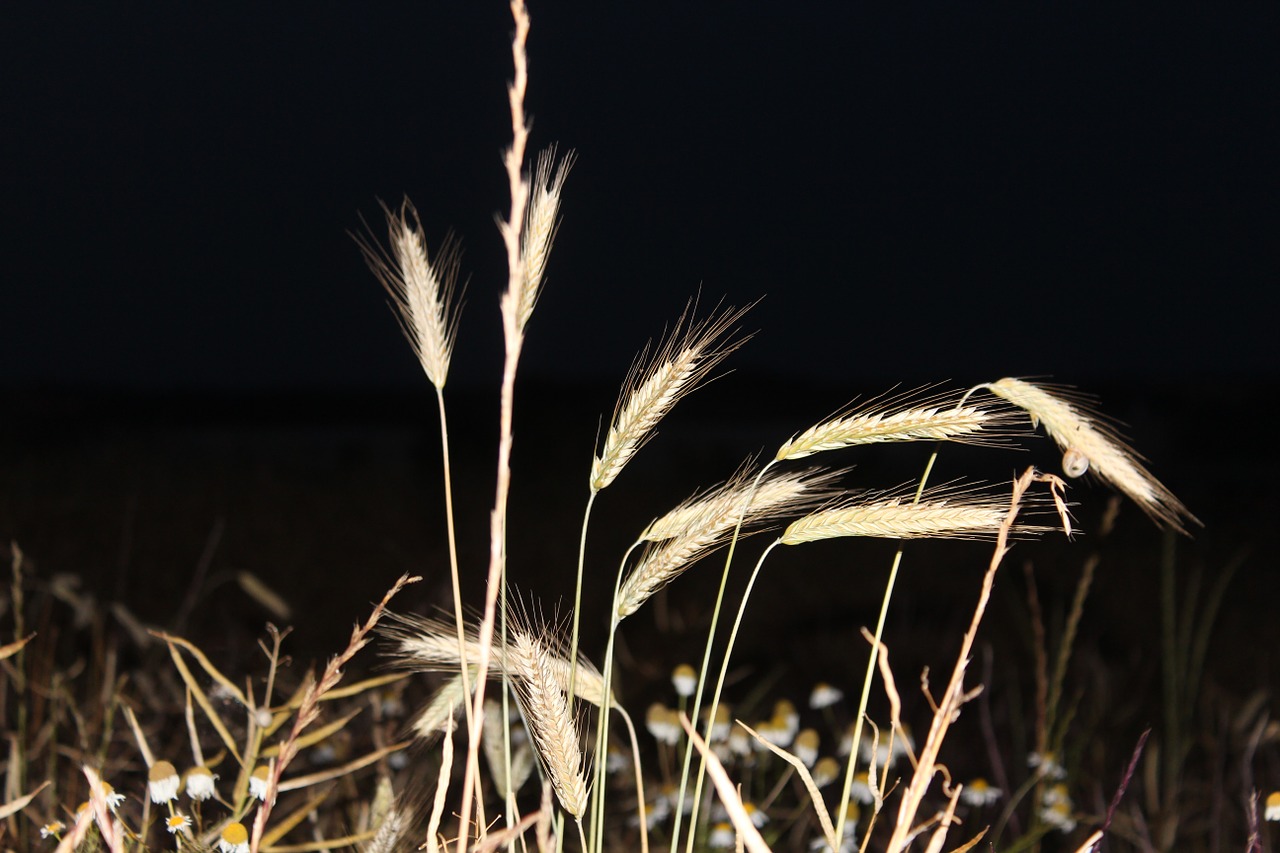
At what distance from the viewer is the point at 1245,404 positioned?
602cm

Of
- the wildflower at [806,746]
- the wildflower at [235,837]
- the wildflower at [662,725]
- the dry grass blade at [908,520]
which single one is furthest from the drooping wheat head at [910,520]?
the wildflower at [662,725]

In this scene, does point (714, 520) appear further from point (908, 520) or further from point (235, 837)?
point (235, 837)

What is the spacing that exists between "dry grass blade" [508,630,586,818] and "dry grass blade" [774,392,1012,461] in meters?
0.20

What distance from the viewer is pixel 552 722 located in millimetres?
701

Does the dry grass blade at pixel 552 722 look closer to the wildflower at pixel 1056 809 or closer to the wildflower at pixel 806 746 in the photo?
the wildflower at pixel 806 746

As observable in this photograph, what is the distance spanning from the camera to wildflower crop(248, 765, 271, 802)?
101 cm

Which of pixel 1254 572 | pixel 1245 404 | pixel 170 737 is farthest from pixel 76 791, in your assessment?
pixel 1245 404

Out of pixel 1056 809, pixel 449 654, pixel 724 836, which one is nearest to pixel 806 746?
pixel 724 836

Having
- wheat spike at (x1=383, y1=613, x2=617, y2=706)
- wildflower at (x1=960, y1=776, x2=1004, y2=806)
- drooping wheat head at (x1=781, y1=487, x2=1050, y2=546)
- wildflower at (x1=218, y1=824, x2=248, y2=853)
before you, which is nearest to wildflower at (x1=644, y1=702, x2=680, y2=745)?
wildflower at (x1=960, y1=776, x2=1004, y2=806)

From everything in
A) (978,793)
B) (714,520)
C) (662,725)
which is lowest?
(978,793)

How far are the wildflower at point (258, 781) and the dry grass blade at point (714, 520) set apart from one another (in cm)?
46

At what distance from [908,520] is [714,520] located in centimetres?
13

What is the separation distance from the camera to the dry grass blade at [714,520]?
2.39 ft

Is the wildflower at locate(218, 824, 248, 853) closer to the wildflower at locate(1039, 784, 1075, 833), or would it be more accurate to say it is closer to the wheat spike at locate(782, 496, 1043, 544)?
the wheat spike at locate(782, 496, 1043, 544)
